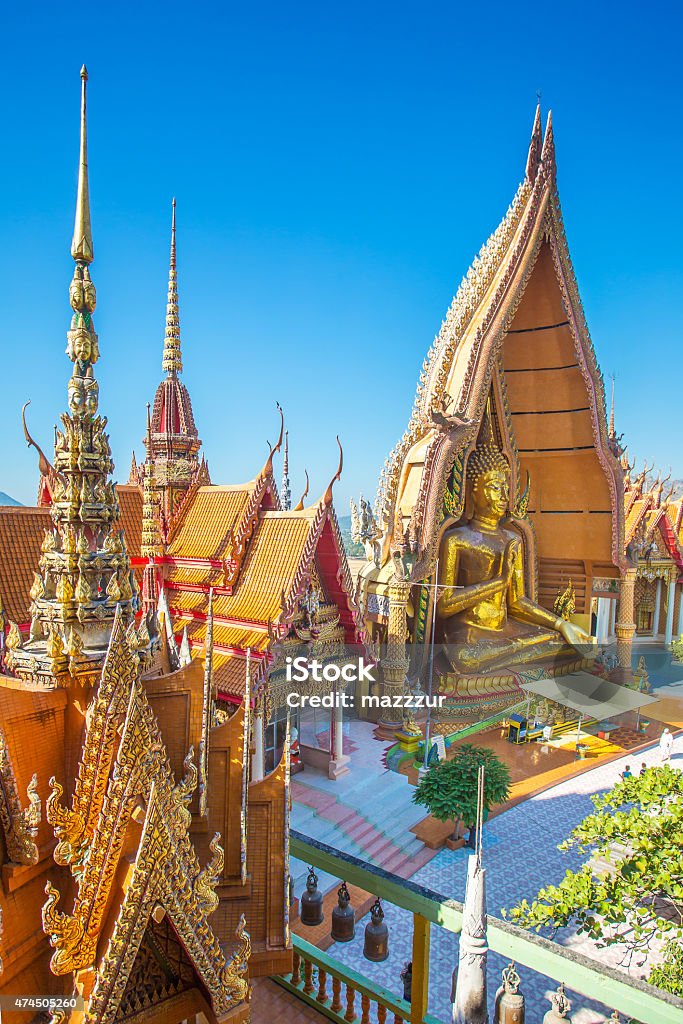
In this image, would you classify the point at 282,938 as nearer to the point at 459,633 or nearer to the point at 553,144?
the point at 459,633

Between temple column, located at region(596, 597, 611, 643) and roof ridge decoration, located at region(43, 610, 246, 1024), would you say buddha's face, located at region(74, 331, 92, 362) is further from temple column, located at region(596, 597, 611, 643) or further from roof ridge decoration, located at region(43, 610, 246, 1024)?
temple column, located at region(596, 597, 611, 643)

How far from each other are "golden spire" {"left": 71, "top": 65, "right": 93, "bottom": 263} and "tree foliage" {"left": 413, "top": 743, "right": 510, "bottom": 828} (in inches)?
311

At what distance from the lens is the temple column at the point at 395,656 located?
38.7ft

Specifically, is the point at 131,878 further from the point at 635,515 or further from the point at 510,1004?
the point at 635,515

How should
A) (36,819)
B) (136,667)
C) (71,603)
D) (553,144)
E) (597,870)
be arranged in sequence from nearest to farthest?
(36,819)
(136,667)
(71,603)
(597,870)
(553,144)

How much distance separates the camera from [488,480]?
43.7 feet

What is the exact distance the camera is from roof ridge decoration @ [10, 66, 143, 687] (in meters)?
3.54

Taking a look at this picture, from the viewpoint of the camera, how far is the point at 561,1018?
13.5 ft

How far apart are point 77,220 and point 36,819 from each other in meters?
3.27

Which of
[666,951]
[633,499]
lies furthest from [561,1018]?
[633,499]

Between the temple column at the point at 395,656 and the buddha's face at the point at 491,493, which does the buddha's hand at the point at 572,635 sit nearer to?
the buddha's face at the point at 491,493

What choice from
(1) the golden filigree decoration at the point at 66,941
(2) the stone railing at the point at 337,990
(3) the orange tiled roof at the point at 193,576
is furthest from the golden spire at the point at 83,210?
(3) the orange tiled roof at the point at 193,576

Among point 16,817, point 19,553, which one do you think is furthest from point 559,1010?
point 19,553

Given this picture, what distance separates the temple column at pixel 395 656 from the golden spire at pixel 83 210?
9073 mm
